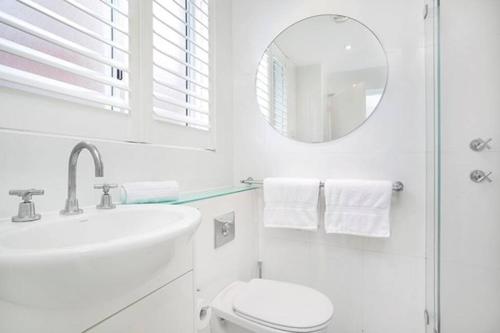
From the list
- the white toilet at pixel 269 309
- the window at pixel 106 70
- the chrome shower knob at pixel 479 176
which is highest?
the window at pixel 106 70

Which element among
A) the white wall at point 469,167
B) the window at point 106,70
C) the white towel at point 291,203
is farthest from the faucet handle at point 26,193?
the white wall at point 469,167

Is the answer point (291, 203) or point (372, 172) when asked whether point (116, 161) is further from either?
point (372, 172)

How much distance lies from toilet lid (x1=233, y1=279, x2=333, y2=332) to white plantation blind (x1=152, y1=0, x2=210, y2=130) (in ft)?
2.94

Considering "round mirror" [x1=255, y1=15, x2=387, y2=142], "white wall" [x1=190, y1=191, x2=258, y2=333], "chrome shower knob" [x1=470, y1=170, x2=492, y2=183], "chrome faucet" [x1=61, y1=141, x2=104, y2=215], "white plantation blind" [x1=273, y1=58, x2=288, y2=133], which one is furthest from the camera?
"white plantation blind" [x1=273, y1=58, x2=288, y2=133]

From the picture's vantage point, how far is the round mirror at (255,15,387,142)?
1.36 meters

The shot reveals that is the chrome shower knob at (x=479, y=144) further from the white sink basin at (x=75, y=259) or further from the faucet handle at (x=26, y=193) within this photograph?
→ the faucet handle at (x=26, y=193)

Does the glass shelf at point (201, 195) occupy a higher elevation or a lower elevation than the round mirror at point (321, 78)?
lower

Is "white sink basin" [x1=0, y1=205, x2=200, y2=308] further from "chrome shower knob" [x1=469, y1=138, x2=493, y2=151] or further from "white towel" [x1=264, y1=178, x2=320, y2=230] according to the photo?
"chrome shower knob" [x1=469, y1=138, x2=493, y2=151]

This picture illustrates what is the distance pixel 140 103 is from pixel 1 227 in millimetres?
649

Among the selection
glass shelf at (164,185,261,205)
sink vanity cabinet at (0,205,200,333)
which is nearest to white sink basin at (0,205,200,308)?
sink vanity cabinet at (0,205,200,333)

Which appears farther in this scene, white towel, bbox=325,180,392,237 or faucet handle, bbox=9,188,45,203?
white towel, bbox=325,180,392,237

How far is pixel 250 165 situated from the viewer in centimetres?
166

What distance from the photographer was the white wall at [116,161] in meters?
0.68

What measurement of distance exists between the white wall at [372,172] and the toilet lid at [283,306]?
0.32 metres
